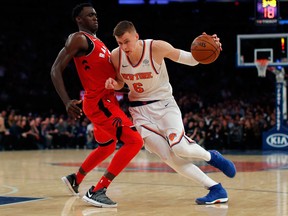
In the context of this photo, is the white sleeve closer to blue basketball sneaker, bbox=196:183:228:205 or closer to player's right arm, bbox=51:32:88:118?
player's right arm, bbox=51:32:88:118

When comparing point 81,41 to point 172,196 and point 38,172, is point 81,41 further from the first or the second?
point 38,172

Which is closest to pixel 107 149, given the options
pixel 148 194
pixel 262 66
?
pixel 148 194

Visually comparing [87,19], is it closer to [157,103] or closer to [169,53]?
[169,53]

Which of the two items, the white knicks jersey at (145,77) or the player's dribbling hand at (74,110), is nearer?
the player's dribbling hand at (74,110)


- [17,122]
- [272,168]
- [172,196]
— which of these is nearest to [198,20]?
[17,122]

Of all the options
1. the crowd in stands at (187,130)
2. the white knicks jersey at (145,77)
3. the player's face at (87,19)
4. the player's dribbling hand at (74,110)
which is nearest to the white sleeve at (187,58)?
the white knicks jersey at (145,77)

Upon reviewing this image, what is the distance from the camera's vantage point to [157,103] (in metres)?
6.36

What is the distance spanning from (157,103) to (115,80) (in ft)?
1.67

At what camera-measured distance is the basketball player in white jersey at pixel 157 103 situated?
20.1 feet

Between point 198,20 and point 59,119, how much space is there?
27.5 ft

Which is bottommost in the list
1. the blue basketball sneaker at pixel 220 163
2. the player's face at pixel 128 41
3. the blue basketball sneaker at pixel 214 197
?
the blue basketball sneaker at pixel 214 197

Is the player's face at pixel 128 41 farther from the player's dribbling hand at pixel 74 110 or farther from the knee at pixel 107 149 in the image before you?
the knee at pixel 107 149

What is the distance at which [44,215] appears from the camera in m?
5.43

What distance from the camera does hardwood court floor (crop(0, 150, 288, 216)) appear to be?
18.6 feet
